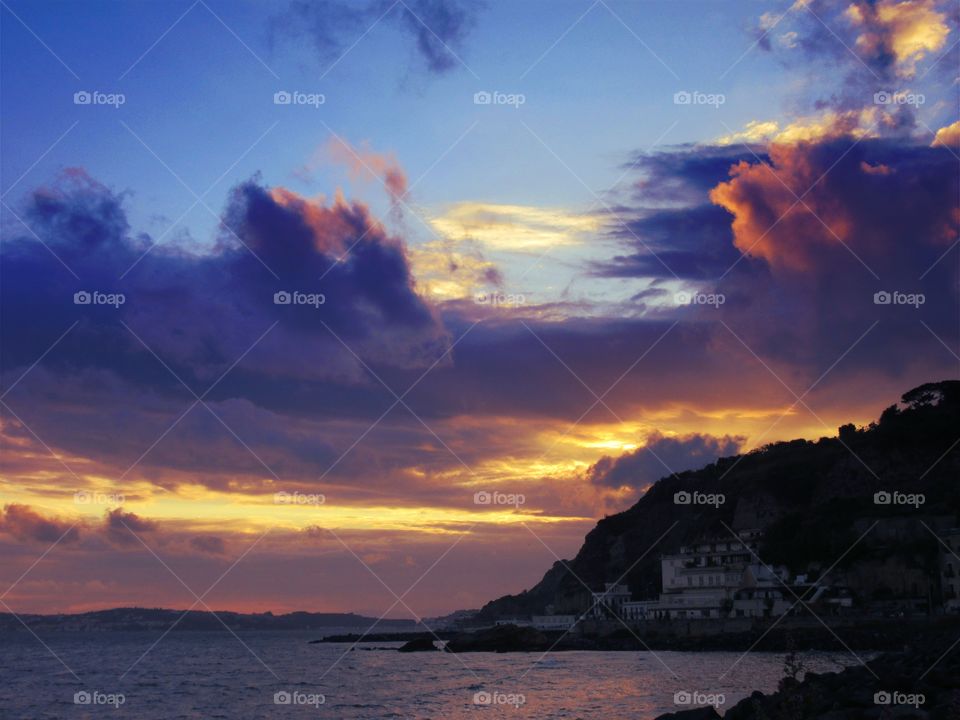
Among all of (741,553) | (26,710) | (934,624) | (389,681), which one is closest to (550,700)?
(389,681)

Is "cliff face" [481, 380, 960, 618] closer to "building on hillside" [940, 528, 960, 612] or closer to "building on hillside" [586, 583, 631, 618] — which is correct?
"building on hillside" [940, 528, 960, 612]

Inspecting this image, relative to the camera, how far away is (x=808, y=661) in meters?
67.9

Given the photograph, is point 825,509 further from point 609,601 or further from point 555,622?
point 555,622

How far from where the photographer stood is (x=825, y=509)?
12225 centimetres

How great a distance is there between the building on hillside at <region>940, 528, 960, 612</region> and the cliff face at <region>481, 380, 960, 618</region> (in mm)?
1503

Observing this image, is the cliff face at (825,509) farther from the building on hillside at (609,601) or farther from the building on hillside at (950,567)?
the building on hillside at (609,601)

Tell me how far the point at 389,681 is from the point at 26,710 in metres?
25.0

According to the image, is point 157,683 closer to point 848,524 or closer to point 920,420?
point 848,524

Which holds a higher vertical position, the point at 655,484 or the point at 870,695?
the point at 655,484

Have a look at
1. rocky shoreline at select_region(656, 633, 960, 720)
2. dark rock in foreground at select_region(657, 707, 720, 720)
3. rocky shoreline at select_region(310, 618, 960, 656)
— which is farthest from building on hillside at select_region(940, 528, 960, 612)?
dark rock in foreground at select_region(657, 707, 720, 720)

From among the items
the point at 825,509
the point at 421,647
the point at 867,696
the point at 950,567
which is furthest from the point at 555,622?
the point at 867,696

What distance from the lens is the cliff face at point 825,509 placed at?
106 meters

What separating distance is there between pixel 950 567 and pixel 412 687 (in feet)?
196

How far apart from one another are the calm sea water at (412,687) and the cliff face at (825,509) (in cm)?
2863
